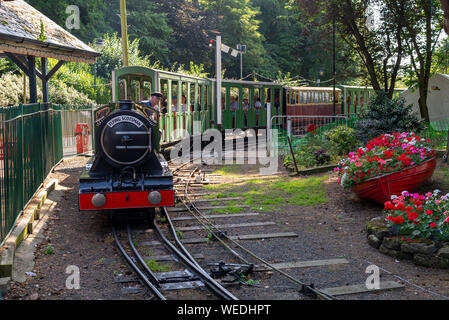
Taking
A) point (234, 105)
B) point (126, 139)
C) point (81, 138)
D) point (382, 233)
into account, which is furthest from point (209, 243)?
point (234, 105)

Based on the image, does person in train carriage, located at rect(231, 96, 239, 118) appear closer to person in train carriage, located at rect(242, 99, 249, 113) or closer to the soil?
person in train carriage, located at rect(242, 99, 249, 113)

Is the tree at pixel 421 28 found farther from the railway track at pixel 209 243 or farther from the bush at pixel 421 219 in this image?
the bush at pixel 421 219

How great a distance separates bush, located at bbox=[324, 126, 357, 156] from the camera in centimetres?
1472

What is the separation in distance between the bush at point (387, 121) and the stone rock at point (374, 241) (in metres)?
5.98

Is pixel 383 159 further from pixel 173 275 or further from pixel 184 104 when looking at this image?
pixel 184 104

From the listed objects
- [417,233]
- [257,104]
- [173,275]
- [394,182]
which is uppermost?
[257,104]

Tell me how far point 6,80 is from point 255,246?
18356 mm

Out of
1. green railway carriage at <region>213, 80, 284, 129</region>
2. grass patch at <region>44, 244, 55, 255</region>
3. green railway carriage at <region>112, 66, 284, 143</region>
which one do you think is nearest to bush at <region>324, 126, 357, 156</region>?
green railway carriage at <region>112, 66, 284, 143</region>

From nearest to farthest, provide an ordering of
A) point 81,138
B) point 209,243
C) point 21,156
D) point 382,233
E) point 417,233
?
1. point 417,233
2. point 382,233
3. point 209,243
4. point 21,156
5. point 81,138

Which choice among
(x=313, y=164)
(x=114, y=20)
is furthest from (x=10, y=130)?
(x=114, y=20)

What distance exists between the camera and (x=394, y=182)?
9422 mm

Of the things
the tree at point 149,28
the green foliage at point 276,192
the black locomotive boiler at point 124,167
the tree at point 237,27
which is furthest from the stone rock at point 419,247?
the tree at point 237,27

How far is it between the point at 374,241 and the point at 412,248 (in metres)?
0.79
